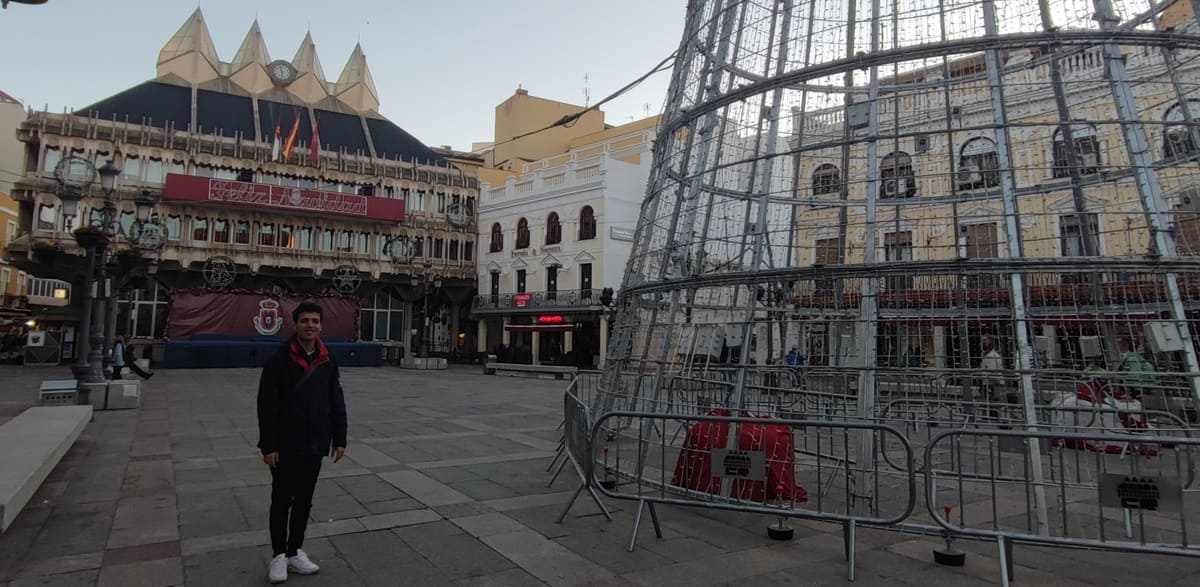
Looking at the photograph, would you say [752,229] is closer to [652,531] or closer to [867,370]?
[867,370]

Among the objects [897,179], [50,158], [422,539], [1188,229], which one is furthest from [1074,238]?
[50,158]

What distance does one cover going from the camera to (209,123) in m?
38.9

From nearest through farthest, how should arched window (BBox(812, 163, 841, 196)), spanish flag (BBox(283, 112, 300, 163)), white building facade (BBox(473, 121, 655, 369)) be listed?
1. arched window (BBox(812, 163, 841, 196))
2. white building facade (BBox(473, 121, 655, 369))
3. spanish flag (BBox(283, 112, 300, 163))

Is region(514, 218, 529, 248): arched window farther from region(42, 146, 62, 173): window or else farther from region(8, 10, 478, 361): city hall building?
region(42, 146, 62, 173): window

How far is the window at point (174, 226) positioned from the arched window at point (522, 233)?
60.6 feet

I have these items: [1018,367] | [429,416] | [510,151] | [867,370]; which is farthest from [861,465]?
[510,151]

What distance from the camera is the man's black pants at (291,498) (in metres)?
4.11

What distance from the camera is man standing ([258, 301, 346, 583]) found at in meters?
4.08

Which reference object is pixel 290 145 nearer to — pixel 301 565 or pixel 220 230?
pixel 220 230

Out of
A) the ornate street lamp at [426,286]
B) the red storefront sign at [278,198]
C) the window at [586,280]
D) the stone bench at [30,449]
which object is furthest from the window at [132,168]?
the stone bench at [30,449]

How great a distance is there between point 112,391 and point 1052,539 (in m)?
15.2

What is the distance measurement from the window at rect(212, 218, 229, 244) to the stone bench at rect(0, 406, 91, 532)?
30.7 meters

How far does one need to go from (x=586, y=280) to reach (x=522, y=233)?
6565 millimetres

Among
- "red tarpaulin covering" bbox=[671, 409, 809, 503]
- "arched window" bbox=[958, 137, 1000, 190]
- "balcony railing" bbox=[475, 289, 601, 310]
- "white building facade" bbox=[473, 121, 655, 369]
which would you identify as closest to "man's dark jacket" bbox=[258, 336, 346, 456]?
"red tarpaulin covering" bbox=[671, 409, 809, 503]
